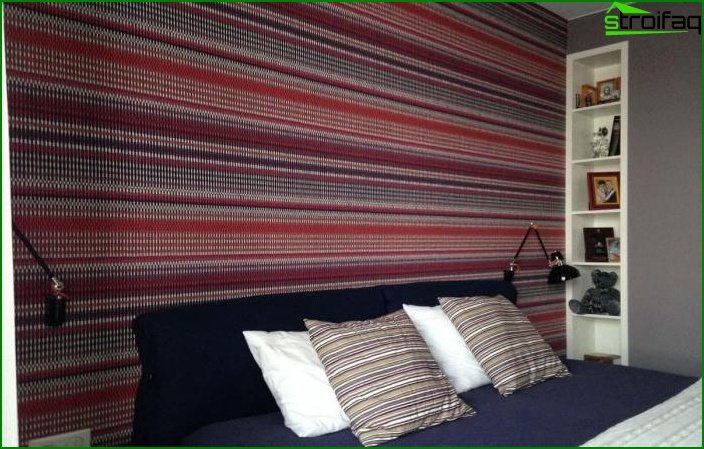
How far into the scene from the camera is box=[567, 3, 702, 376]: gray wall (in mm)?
3451

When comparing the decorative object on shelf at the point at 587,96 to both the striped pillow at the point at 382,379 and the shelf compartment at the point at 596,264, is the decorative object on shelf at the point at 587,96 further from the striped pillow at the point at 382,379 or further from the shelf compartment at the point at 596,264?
the striped pillow at the point at 382,379

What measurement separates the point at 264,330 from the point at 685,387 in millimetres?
1670

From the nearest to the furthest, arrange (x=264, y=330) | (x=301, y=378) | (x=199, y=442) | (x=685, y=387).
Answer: (x=199, y=442)
(x=301, y=378)
(x=264, y=330)
(x=685, y=387)

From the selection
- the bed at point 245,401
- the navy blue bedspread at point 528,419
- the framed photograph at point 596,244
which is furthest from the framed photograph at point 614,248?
the bed at point 245,401

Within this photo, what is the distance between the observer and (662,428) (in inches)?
70.6

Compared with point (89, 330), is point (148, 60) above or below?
above

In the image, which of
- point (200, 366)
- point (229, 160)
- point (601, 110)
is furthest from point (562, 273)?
point (200, 366)

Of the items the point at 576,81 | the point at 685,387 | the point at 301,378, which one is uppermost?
the point at 576,81

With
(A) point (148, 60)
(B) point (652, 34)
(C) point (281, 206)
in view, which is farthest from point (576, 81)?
(A) point (148, 60)

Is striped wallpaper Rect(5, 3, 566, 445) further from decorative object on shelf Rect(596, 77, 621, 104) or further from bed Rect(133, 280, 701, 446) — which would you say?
decorative object on shelf Rect(596, 77, 621, 104)

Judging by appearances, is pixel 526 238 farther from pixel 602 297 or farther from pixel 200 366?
pixel 200 366

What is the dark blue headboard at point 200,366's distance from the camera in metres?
1.82

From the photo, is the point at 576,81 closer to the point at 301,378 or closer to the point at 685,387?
the point at 685,387

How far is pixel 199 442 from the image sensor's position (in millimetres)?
1772
